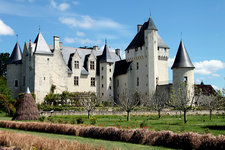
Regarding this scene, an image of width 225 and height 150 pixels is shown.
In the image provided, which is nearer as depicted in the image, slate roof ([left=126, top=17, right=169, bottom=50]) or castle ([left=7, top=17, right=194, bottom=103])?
castle ([left=7, top=17, right=194, bottom=103])

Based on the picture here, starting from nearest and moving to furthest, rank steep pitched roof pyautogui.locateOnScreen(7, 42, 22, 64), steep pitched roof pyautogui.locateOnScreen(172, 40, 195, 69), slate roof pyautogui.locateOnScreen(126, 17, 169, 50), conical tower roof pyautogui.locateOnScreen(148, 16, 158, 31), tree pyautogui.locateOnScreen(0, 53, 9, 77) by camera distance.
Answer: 1. steep pitched roof pyautogui.locateOnScreen(172, 40, 195, 69)
2. steep pitched roof pyautogui.locateOnScreen(7, 42, 22, 64)
3. conical tower roof pyautogui.locateOnScreen(148, 16, 158, 31)
4. slate roof pyautogui.locateOnScreen(126, 17, 169, 50)
5. tree pyautogui.locateOnScreen(0, 53, 9, 77)

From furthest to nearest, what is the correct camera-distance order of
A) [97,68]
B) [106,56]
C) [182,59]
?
[97,68] → [106,56] → [182,59]

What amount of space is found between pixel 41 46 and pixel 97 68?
12039 mm

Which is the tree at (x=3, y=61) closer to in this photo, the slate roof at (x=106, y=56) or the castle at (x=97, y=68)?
the castle at (x=97, y=68)

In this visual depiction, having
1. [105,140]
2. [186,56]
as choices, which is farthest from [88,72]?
[105,140]

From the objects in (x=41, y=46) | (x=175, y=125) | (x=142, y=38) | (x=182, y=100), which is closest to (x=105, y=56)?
(x=142, y=38)

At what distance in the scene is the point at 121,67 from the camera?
55312 millimetres

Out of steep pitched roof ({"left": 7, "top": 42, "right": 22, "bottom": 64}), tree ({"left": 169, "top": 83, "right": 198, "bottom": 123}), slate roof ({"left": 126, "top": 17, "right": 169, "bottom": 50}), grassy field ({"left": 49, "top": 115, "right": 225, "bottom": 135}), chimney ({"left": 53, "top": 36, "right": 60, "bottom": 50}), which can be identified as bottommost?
grassy field ({"left": 49, "top": 115, "right": 225, "bottom": 135})

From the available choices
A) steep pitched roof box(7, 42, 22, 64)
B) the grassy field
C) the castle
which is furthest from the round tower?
steep pitched roof box(7, 42, 22, 64)

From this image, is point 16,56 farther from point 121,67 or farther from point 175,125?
point 175,125

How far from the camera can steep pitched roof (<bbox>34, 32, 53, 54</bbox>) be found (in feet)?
153

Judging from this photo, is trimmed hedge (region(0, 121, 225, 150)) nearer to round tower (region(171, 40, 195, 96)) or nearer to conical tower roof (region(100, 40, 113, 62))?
round tower (region(171, 40, 195, 96))

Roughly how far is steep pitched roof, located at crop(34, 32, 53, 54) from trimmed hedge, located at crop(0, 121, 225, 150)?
1088 inches

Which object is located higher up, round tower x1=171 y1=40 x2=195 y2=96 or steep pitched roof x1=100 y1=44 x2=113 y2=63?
steep pitched roof x1=100 y1=44 x2=113 y2=63
